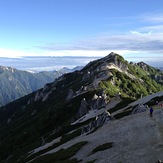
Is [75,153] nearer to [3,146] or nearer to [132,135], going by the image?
[132,135]

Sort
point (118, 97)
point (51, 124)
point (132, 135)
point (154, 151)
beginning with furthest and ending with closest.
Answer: point (51, 124) < point (118, 97) < point (132, 135) < point (154, 151)

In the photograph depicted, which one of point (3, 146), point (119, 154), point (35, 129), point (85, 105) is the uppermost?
point (119, 154)

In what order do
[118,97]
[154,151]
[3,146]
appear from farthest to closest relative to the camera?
[3,146]
[118,97]
[154,151]

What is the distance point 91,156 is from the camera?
44.8m

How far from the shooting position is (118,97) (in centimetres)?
16188

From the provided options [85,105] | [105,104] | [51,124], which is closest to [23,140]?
[51,124]

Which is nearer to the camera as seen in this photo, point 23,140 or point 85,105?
point 85,105

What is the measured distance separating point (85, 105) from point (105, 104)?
46.6 feet

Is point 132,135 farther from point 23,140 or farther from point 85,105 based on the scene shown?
point 23,140

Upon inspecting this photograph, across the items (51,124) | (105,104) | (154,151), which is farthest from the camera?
(51,124)

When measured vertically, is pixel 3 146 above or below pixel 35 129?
below

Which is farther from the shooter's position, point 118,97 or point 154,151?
point 118,97

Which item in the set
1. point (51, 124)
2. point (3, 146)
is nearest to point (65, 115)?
point (51, 124)

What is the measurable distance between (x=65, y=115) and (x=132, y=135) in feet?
413
